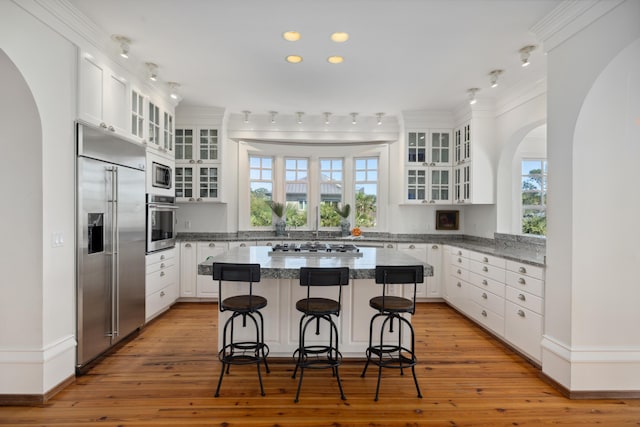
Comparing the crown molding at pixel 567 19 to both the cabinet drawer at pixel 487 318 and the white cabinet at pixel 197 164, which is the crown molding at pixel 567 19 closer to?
the cabinet drawer at pixel 487 318

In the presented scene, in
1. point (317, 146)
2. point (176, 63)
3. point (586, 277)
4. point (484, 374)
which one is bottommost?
point (484, 374)

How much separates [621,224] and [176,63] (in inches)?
170

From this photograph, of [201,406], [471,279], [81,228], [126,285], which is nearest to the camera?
[201,406]

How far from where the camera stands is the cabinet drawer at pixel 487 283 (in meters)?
3.62

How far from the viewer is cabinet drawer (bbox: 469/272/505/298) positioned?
362 cm

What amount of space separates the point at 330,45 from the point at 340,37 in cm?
18

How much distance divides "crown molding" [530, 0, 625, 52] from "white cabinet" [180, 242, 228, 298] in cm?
450

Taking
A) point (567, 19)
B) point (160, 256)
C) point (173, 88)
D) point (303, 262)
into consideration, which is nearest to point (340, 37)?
point (567, 19)

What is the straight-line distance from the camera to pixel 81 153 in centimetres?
277

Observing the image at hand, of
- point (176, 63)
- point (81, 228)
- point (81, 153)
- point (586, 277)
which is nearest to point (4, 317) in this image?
point (81, 228)

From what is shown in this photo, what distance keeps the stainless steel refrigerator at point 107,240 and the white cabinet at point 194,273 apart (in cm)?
123

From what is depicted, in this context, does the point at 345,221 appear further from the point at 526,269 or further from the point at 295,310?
the point at 526,269

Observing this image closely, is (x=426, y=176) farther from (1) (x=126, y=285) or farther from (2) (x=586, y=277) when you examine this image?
(1) (x=126, y=285)

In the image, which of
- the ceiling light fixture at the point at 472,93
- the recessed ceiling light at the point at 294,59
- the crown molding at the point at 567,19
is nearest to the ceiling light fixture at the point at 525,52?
the crown molding at the point at 567,19
